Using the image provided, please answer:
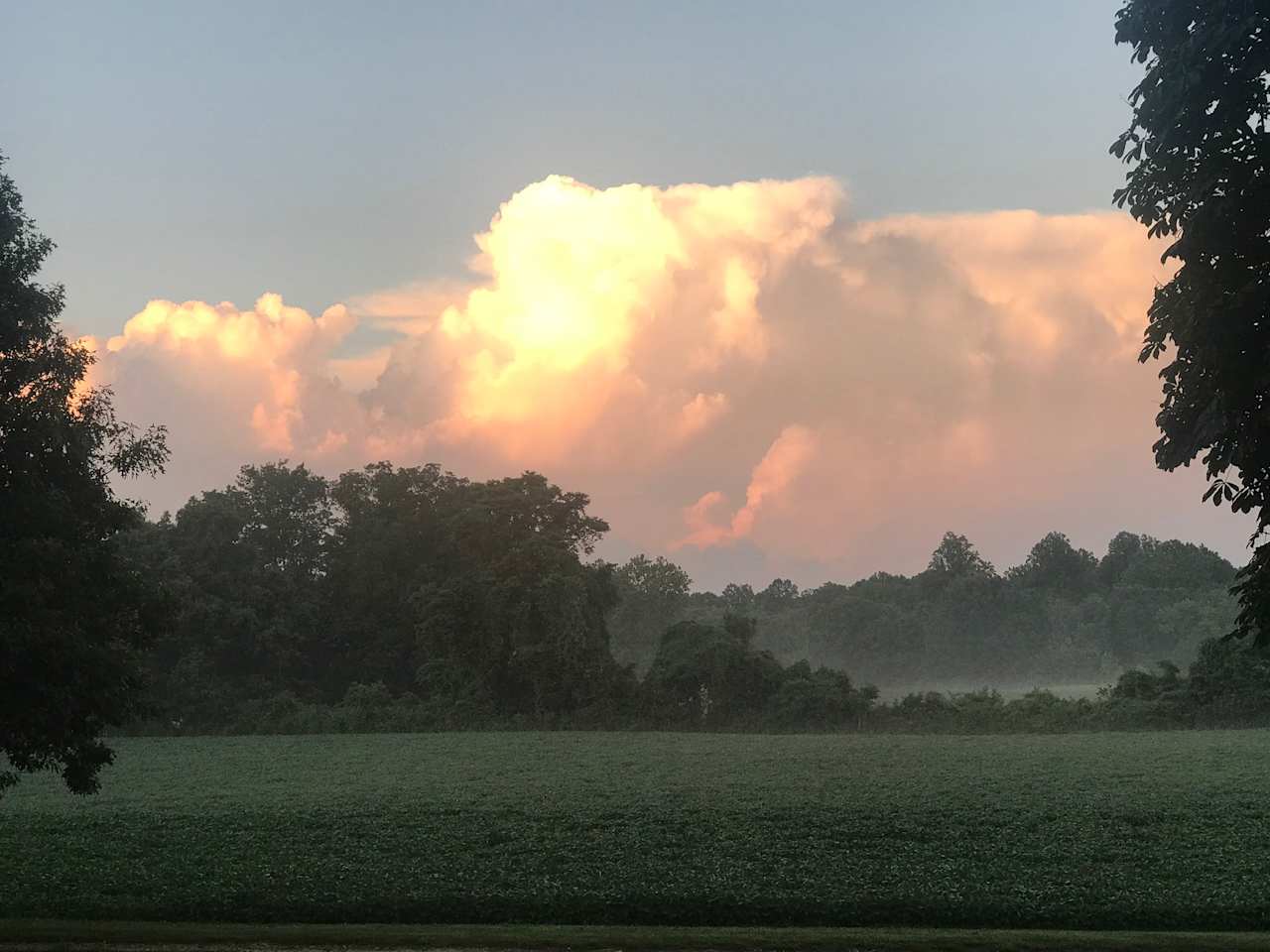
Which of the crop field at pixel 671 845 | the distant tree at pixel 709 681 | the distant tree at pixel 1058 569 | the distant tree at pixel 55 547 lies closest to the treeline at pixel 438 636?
the distant tree at pixel 709 681

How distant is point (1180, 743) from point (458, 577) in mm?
42265

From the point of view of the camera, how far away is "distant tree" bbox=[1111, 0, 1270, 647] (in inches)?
570

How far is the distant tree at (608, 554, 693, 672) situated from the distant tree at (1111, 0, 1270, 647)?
111684mm

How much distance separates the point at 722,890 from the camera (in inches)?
813

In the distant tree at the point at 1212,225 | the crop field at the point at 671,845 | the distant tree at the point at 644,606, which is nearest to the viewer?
the distant tree at the point at 1212,225

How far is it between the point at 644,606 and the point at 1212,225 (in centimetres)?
11552

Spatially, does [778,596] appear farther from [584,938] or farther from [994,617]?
[584,938]

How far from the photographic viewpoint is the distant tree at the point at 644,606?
4990 inches

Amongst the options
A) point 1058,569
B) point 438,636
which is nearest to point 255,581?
point 438,636

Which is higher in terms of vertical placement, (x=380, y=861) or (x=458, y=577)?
(x=458, y=577)

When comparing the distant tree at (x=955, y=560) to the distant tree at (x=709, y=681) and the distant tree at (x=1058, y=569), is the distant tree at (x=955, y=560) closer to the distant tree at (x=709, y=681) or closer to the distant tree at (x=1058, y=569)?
the distant tree at (x=1058, y=569)

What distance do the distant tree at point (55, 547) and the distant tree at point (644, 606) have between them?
108 m

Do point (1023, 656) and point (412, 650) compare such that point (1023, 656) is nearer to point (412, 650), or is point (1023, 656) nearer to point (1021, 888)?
point (412, 650)

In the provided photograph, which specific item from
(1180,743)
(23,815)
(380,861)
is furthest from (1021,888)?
(1180,743)
